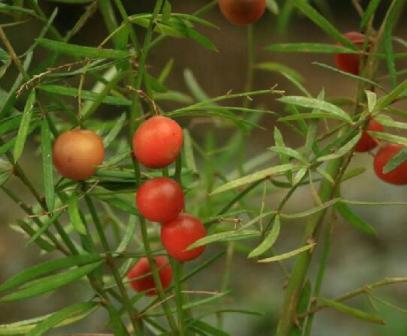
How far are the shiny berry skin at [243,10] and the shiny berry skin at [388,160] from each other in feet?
0.43

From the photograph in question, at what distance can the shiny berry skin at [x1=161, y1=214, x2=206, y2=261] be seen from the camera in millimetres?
616

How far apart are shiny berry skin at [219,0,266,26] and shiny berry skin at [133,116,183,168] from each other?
0.14 metres

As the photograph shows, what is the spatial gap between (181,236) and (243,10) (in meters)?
0.17

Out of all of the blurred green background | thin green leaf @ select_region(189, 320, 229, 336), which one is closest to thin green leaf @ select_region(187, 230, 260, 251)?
thin green leaf @ select_region(189, 320, 229, 336)

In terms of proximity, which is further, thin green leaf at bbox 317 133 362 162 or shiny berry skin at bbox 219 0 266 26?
shiny berry skin at bbox 219 0 266 26

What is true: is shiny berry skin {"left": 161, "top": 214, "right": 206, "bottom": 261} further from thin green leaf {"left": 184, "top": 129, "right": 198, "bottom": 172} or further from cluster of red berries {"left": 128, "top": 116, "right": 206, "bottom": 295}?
thin green leaf {"left": 184, "top": 129, "right": 198, "bottom": 172}

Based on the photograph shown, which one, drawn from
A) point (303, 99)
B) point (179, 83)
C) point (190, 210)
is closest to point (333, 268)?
point (179, 83)

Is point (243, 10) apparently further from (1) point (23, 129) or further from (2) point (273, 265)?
(2) point (273, 265)

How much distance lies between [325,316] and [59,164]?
184 centimetres

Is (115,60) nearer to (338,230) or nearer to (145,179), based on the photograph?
(145,179)

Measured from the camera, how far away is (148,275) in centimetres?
74

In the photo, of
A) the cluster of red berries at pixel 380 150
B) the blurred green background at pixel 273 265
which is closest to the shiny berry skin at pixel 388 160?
the cluster of red berries at pixel 380 150

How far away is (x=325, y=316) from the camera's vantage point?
7.70 ft

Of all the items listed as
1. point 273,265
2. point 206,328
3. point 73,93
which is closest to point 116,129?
→ point 73,93
